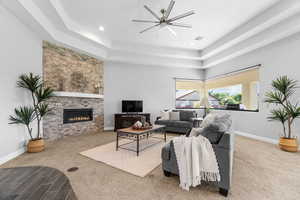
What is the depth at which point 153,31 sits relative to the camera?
421cm

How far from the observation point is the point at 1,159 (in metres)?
2.37

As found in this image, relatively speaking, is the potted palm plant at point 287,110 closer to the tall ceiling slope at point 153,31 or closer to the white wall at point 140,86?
the tall ceiling slope at point 153,31

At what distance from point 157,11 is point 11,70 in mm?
3647

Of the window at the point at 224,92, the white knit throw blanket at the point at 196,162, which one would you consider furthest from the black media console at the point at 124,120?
the white knit throw blanket at the point at 196,162

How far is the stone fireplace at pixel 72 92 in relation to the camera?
3.85 m

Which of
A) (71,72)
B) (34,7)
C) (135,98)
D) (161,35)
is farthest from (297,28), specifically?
(71,72)

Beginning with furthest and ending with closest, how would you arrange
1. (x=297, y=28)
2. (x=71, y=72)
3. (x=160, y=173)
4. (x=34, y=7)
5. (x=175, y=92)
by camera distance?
1. (x=175, y=92)
2. (x=71, y=72)
3. (x=297, y=28)
4. (x=34, y=7)
5. (x=160, y=173)

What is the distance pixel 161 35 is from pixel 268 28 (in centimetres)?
310

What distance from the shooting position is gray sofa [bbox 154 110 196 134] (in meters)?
4.37

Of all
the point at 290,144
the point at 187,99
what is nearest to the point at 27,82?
the point at 187,99

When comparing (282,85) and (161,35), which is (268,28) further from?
(161,35)

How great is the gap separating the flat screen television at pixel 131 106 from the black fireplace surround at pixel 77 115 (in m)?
1.31

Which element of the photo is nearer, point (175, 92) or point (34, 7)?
point (34, 7)

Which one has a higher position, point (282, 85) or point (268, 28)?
point (268, 28)
